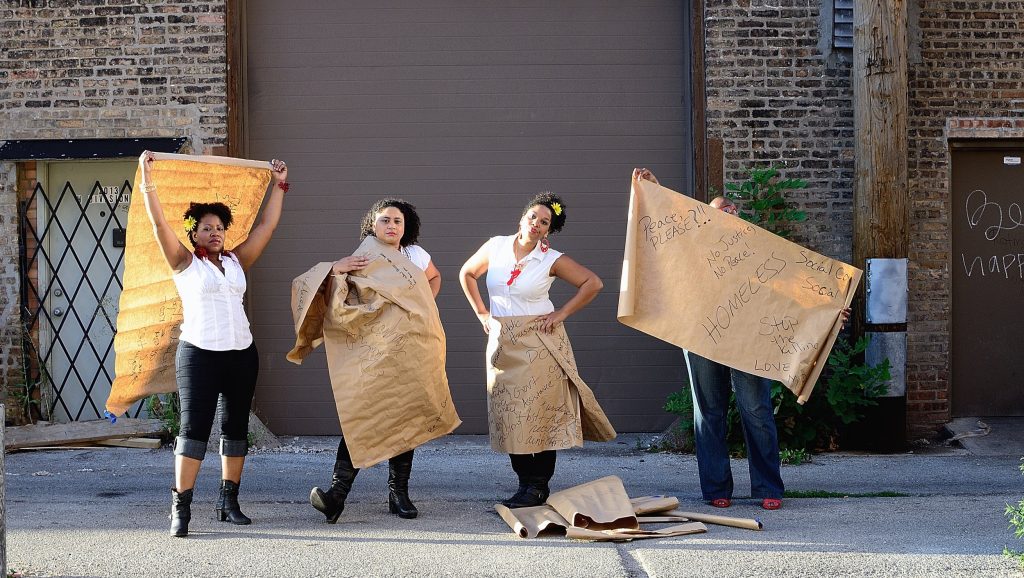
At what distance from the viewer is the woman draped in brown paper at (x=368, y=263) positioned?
5.50 meters

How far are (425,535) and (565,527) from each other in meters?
0.69

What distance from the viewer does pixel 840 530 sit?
17.7 ft

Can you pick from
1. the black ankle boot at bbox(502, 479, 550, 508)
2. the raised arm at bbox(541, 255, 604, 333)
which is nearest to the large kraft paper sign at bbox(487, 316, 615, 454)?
the raised arm at bbox(541, 255, 604, 333)

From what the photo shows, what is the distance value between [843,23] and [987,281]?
8.07 feet

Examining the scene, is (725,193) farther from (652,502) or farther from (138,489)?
(138,489)

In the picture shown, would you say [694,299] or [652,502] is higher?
[694,299]

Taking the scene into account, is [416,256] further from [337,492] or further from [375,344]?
[337,492]

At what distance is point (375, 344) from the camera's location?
216 inches

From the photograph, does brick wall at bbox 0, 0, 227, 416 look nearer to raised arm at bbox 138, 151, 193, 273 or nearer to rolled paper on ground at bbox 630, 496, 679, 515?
raised arm at bbox 138, 151, 193, 273

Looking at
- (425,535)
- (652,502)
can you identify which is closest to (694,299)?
(652,502)

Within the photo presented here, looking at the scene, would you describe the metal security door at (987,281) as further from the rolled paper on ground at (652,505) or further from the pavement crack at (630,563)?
the pavement crack at (630,563)

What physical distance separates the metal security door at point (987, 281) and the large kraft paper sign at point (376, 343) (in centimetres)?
524

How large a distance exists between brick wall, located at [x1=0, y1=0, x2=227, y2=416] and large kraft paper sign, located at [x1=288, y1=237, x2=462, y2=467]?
345 centimetres

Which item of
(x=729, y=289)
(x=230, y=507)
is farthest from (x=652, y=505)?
(x=230, y=507)
